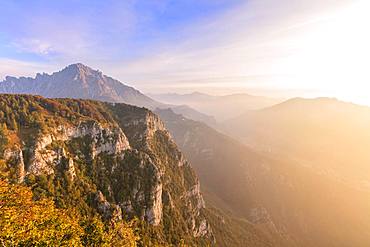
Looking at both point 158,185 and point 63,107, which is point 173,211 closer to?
point 158,185

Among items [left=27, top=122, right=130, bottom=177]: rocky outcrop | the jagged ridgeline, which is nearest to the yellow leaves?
the jagged ridgeline

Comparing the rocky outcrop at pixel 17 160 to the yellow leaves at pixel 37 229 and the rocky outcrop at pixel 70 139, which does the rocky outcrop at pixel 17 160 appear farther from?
the yellow leaves at pixel 37 229

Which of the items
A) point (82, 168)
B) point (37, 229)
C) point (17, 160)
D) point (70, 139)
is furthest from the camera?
point (70, 139)

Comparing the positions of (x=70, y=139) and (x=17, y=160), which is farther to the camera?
(x=70, y=139)

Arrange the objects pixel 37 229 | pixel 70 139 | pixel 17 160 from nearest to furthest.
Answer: pixel 37 229
pixel 17 160
pixel 70 139

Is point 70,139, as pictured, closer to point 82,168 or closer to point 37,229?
point 82,168

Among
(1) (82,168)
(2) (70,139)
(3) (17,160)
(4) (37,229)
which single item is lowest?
(1) (82,168)

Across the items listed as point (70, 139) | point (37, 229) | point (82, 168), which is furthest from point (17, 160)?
point (37, 229)

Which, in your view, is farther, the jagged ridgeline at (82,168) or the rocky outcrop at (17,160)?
the jagged ridgeline at (82,168)

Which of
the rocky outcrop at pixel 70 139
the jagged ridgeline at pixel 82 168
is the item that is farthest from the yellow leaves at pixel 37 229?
the rocky outcrop at pixel 70 139

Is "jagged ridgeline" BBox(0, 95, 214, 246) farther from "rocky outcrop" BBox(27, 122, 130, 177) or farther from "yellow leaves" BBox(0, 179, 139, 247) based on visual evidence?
"yellow leaves" BBox(0, 179, 139, 247)

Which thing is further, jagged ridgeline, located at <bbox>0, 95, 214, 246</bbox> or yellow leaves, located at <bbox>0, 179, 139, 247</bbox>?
jagged ridgeline, located at <bbox>0, 95, 214, 246</bbox>
